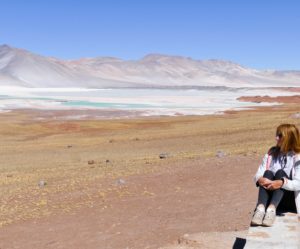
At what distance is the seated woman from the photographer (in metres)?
6.08

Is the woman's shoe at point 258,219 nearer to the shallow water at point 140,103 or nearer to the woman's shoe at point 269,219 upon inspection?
the woman's shoe at point 269,219

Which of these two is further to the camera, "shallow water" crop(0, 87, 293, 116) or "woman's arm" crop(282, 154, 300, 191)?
"shallow water" crop(0, 87, 293, 116)

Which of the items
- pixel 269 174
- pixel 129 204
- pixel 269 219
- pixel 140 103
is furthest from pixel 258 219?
pixel 140 103

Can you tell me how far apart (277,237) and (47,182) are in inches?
370

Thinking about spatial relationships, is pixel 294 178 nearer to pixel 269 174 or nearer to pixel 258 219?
pixel 269 174

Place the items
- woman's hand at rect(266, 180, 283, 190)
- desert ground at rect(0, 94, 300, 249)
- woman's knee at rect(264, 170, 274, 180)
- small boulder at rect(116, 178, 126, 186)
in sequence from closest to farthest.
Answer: woman's hand at rect(266, 180, 283, 190), woman's knee at rect(264, 170, 274, 180), desert ground at rect(0, 94, 300, 249), small boulder at rect(116, 178, 126, 186)

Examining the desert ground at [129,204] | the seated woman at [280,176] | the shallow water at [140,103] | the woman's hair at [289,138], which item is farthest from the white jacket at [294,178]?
the shallow water at [140,103]

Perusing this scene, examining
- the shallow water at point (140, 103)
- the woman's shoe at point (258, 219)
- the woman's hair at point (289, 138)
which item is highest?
the shallow water at point (140, 103)

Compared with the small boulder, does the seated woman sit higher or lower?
higher

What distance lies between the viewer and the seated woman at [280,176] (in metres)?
6.08

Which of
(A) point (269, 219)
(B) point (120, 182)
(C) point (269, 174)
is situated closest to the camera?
(A) point (269, 219)

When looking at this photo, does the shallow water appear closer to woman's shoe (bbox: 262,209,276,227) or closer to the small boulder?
the small boulder

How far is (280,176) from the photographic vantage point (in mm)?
6168

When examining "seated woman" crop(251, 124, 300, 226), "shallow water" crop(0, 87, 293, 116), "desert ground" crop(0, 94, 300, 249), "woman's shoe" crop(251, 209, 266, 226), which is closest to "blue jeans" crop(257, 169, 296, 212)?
"seated woman" crop(251, 124, 300, 226)
